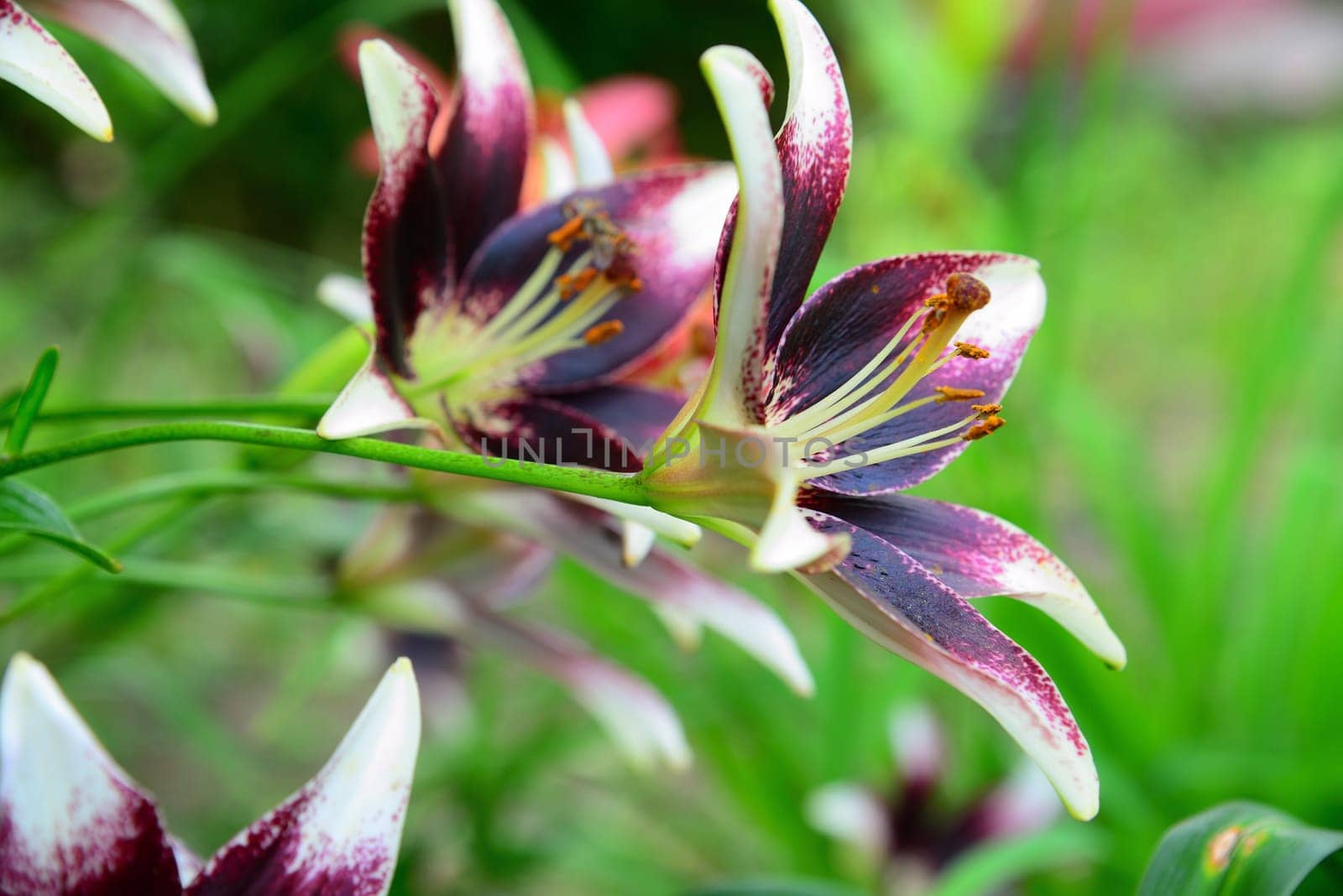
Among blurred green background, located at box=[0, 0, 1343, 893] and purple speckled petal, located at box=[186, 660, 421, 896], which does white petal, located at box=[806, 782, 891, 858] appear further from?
purple speckled petal, located at box=[186, 660, 421, 896]

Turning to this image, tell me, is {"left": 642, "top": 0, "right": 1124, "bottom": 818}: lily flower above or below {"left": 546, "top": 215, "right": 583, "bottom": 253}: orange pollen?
below

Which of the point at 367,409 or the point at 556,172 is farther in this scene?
the point at 556,172

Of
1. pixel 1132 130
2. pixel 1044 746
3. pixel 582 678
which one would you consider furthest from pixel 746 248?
pixel 1132 130

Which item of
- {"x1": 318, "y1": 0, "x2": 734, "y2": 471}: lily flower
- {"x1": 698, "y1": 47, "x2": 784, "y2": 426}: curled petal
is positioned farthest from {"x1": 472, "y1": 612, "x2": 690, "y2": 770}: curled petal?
{"x1": 698, "y1": 47, "x2": 784, "y2": 426}: curled petal

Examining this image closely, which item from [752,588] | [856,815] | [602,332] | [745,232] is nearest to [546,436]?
[602,332]

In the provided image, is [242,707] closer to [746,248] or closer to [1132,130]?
[746,248]

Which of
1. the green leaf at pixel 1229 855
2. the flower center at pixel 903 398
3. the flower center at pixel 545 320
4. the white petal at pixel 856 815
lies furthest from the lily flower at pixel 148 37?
the white petal at pixel 856 815

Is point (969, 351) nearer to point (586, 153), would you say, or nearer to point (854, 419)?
point (854, 419)
